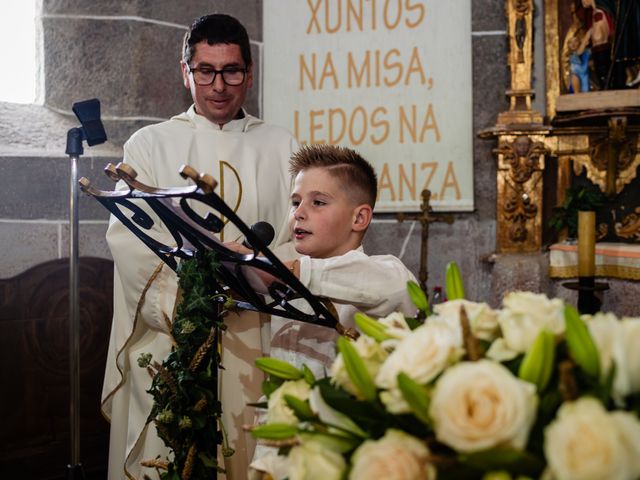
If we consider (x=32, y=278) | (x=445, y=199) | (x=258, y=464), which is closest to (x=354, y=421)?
(x=258, y=464)

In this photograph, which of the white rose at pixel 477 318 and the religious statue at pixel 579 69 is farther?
the religious statue at pixel 579 69

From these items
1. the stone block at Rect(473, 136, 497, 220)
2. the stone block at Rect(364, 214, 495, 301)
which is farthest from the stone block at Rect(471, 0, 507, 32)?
the stone block at Rect(364, 214, 495, 301)

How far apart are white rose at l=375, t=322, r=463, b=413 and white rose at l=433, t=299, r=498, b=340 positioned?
Result: 30mm

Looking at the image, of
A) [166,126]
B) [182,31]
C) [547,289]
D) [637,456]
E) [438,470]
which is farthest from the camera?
[182,31]

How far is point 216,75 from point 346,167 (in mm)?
775

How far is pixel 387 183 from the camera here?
184 inches

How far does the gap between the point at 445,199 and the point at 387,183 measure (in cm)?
36

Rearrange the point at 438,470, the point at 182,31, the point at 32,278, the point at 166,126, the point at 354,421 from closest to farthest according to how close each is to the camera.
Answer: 1. the point at 438,470
2. the point at 354,421
3. the point at 166,126
4. the point at 32,278
5. the point at 182,31

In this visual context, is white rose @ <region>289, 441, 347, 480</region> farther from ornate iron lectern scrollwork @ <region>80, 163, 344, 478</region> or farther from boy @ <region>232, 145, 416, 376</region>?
boy @ <region>232, 145, 416, 376</region>

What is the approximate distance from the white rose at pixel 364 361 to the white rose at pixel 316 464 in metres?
0.08

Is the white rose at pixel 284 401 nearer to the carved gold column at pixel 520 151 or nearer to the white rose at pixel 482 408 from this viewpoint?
the white rose at pixel 482 408

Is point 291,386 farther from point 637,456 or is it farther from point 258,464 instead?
point 637,456

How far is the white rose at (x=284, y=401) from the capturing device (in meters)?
0.88

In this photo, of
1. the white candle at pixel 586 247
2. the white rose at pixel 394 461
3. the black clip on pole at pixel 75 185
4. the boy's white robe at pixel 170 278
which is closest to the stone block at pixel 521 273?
the white candle at pixel 586 247
